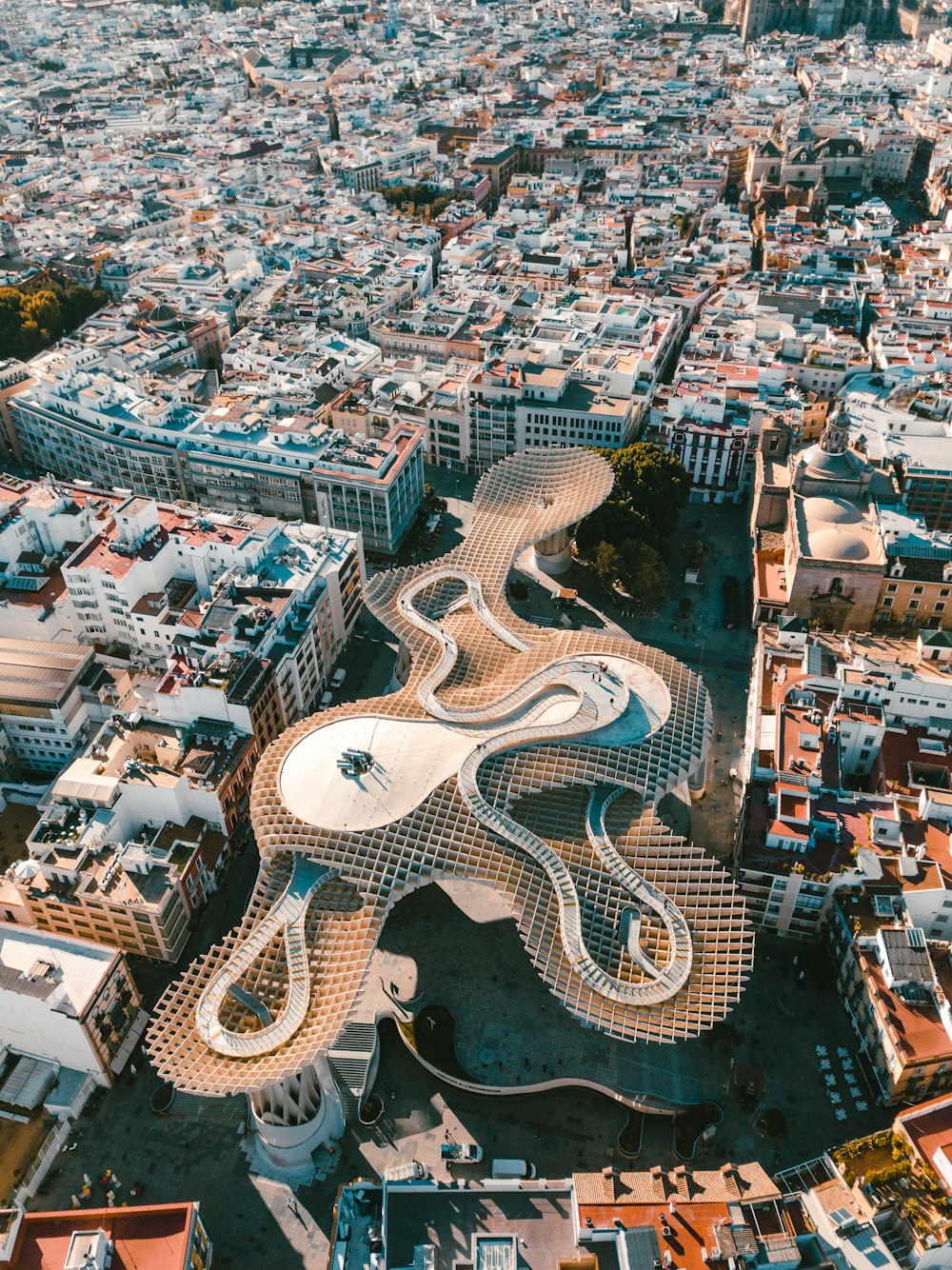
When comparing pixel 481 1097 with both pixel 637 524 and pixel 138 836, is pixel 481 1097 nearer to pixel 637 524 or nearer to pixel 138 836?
pixel 138 836

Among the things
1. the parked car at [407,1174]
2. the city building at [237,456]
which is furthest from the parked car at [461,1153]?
the city building at [237,456]

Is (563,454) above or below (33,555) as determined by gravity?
above

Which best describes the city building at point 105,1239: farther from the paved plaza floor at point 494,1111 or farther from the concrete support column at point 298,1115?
the concrete support column at point 298,1115

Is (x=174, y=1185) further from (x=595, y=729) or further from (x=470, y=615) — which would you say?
(x=470, y=615)

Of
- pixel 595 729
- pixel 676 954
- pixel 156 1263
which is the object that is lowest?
pixel 156 1263

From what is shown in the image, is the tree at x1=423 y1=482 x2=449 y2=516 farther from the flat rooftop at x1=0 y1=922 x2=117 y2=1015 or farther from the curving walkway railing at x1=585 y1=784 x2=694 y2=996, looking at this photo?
the flat rooftop at x1=0 y1=922 x2=117 y2=1015

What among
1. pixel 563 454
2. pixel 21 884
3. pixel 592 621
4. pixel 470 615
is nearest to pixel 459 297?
pixel 563 454

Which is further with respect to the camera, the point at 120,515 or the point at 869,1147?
the point at 120,515
